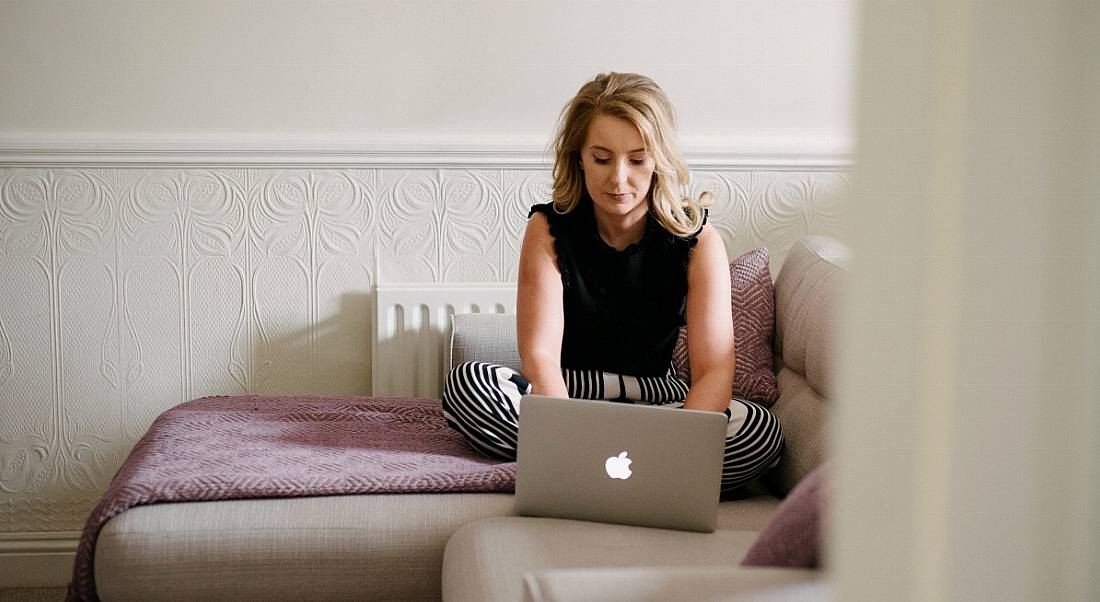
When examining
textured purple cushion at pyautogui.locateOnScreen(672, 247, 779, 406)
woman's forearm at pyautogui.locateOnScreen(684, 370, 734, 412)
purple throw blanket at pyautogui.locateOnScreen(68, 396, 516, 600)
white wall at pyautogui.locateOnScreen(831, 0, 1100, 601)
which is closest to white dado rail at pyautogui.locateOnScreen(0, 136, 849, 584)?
purple throw blanket at pyautogui.locateOnScreen(68, 396, 516, 600)

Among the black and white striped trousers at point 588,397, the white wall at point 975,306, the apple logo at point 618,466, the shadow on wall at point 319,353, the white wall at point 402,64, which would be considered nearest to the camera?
the white wall at point 975,306

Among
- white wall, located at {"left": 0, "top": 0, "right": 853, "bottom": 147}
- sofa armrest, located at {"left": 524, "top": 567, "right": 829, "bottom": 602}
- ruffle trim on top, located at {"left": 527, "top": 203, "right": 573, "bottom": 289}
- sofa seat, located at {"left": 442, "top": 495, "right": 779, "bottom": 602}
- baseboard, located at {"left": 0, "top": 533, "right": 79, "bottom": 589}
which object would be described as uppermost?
white wall, located at {"left": 0, "top": 0, "right": 853, "bottom": 147}

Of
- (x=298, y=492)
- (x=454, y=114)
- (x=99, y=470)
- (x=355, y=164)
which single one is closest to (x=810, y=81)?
(x=454, y=114)

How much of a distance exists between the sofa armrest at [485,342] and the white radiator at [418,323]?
0.19 meters

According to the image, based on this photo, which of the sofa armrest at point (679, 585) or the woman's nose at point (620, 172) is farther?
the woman's nose at point (620, 172)

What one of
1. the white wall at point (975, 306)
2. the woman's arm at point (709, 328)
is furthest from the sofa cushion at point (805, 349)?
the white wall at point (975, 306)

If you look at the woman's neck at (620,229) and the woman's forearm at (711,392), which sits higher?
the woman's neck at (620,229)

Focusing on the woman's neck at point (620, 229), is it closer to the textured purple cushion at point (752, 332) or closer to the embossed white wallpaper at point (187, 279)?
the textured purple cushion at point (752, 332)

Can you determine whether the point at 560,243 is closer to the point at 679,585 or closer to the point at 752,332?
the point at 752,332

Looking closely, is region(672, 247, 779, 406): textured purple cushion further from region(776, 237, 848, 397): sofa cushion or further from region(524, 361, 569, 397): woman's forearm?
region(524, 361, 569, 397): woman's forearm

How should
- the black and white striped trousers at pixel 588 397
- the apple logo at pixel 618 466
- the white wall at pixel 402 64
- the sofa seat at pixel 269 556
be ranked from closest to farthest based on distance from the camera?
the apple logo at pixel 618 466, the sofa seat at pixel 269 556, the black and white striped trousers at pixel 588 397, the white wall at pixel 402 64

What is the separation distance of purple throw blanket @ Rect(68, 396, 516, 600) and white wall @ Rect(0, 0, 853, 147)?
68cm

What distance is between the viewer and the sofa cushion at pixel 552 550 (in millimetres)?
1252

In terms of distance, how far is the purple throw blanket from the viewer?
1.55m
